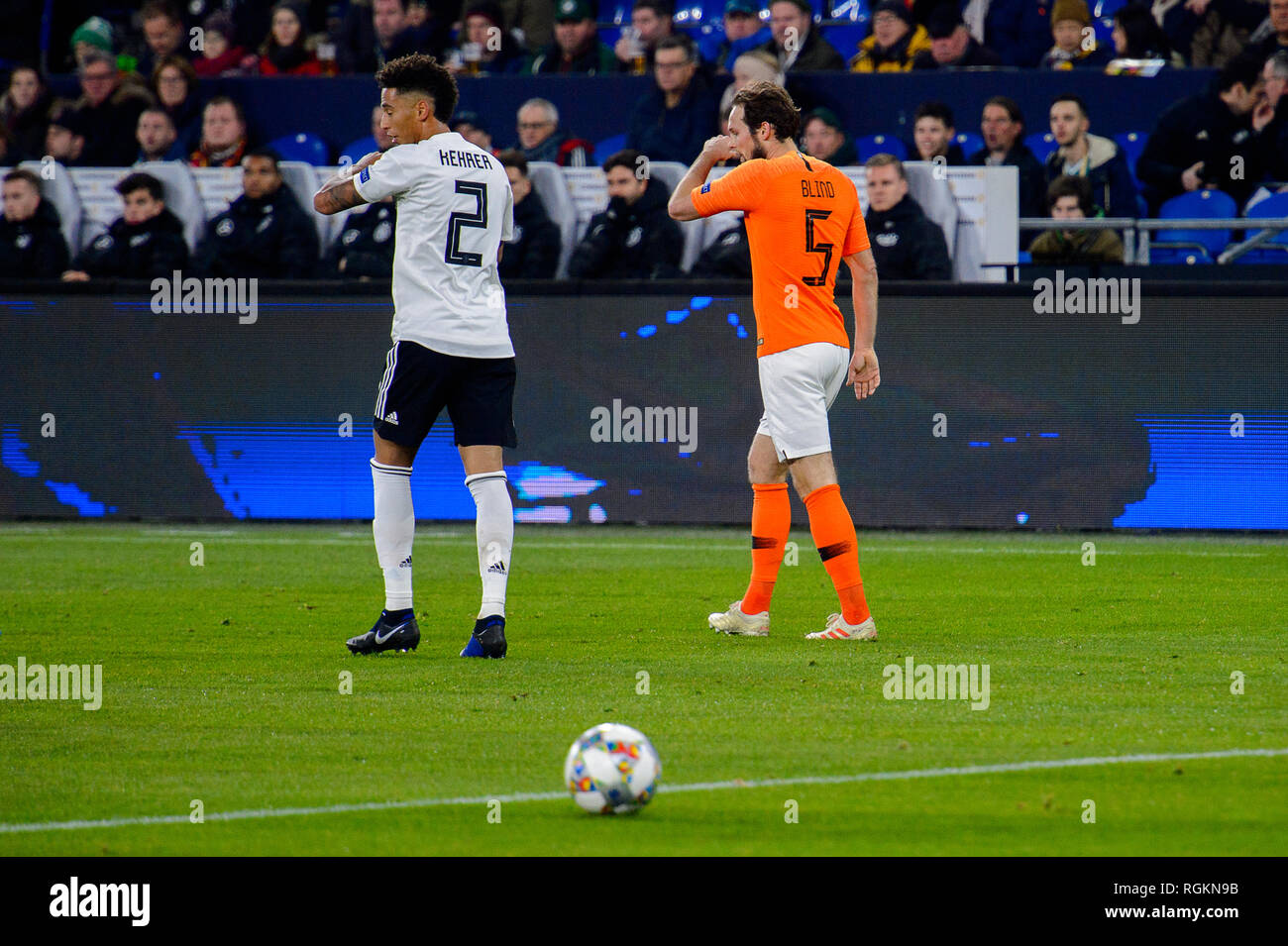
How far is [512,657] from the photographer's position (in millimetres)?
7660

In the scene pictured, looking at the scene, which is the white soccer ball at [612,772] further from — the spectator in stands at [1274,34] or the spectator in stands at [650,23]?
the spectator in stands at [650,23]

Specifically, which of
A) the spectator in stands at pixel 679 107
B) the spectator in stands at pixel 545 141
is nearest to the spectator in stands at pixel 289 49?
the spectator in stands at pixel 545 141

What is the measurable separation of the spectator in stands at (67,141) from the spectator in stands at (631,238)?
6.40 m

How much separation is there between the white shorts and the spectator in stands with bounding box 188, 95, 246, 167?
9.90m

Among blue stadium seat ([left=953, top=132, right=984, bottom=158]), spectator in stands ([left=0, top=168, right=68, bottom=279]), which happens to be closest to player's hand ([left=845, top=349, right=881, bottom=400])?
blue stadium seat ([left=953, top=132, right=984, bottom=158])

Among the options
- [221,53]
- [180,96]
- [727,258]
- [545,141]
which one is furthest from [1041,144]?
[221,53]

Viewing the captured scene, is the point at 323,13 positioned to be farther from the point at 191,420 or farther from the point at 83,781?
the point at 83,781

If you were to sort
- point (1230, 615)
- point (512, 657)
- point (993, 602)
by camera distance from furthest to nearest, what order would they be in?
point (993, 602), point (1230, 615), point (512, 657)

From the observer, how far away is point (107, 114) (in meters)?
18.0

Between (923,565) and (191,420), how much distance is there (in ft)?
19.1

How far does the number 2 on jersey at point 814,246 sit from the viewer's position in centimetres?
803

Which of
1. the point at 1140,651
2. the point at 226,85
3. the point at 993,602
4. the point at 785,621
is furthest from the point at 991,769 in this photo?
the point at 226,85

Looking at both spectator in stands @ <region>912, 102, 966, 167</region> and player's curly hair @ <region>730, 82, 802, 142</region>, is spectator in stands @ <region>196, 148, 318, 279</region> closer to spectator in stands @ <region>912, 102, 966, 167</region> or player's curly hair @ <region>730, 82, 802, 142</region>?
spectator in stands @ <region>912, 102, 966, 167</region>

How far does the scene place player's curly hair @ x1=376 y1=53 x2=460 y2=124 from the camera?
302 inches
